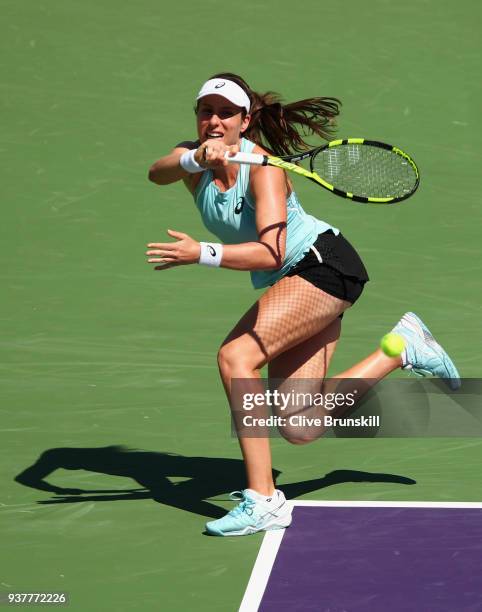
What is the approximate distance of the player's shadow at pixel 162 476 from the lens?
23.6ft

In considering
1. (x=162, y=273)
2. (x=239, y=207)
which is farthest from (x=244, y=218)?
(x=162, y=273)

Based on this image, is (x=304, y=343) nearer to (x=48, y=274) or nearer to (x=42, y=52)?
(x=48, y=274)

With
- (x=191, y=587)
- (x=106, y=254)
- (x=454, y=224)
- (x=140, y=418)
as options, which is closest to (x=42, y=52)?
(x=106, y=254)

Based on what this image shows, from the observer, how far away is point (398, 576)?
6.03 m

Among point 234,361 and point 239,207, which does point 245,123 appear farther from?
point 234,361

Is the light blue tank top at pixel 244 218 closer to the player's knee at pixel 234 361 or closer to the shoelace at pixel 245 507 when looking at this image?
the player's knee at pixel 234 361

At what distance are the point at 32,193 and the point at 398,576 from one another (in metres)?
6.80

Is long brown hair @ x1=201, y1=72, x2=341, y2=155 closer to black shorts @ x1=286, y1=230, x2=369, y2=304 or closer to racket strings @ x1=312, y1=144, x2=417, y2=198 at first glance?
racket strings @ x1=312, y1=144, x2=417, y2=198

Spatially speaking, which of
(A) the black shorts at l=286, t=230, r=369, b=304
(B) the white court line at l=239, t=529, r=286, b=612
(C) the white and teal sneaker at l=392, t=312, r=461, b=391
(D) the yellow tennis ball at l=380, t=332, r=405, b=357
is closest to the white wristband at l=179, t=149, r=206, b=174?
(A) the black shorts at l=286, t=230, r=369, b=304

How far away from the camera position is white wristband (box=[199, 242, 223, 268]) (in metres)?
6.42

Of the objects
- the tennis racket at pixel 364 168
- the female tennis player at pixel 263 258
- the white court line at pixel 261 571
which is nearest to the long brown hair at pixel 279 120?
the female tennis player at pixel 263 258

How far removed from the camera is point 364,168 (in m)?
7.52

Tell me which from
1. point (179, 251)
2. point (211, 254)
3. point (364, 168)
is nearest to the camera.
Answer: point (179, 251)

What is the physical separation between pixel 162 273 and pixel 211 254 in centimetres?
472
